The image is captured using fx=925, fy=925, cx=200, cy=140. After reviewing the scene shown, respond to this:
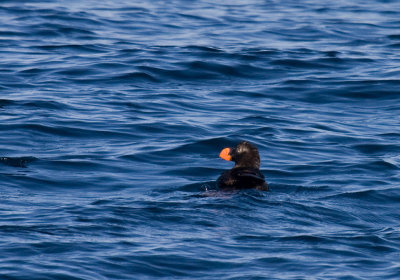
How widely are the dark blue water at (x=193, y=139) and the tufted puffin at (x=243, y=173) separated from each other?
0.79ft

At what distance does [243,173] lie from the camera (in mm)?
11023

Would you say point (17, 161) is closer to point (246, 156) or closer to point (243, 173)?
point (246, 156)

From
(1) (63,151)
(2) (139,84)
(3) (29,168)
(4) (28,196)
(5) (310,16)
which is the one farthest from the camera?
(5) (310,16)

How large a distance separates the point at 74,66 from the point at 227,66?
316 centimetres

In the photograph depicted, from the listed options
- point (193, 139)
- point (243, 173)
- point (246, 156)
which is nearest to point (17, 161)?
point (193, 139)

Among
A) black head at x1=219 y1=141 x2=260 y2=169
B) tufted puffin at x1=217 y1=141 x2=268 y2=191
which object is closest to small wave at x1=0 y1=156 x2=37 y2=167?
tufted puffin at x1=217 y1=141 x2=268 y2=191

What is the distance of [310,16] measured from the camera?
87.3 feet

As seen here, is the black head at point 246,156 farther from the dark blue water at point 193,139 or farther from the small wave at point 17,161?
the small wave at point 17,161

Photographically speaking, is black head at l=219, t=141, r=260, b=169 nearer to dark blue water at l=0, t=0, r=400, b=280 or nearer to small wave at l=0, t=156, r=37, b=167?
dark blue water at l=0, t=0, r=400, b=280

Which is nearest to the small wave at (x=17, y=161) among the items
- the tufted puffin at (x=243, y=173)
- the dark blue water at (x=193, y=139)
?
the dark blue water at (x=193, y=139)

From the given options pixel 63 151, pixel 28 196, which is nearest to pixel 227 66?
pixel 63 151

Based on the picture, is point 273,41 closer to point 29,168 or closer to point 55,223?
point 29,168

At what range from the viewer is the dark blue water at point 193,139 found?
340 inches

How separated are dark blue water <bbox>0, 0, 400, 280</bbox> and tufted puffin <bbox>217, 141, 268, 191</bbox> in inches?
9.5
